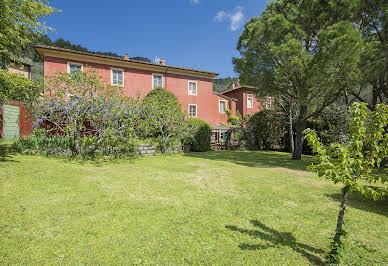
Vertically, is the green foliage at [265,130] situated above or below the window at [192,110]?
below

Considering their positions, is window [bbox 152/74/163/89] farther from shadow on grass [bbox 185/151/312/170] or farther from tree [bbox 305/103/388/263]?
tree [bbox 305/103/388/263]

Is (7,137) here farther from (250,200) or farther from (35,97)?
(250,200)

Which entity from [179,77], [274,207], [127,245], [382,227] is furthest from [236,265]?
[179,77]

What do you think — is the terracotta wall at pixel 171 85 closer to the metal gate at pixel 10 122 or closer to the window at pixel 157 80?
the window at pixel 157 80

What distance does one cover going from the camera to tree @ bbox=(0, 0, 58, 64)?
677cm

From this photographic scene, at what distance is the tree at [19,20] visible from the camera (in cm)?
677

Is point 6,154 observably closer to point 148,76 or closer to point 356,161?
point 356,161

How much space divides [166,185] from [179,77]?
1687 cm

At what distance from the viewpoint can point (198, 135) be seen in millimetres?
16766

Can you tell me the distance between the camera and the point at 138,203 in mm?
4602

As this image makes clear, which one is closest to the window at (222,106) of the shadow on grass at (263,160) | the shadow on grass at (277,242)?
the shadow on grass at (263,160)

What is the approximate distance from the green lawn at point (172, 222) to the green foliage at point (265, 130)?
45.6 ft

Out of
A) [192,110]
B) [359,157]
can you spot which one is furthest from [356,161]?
[192,110]

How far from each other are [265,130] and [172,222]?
18512 mm
